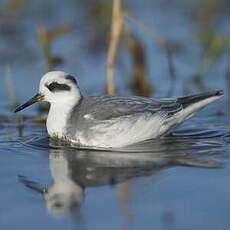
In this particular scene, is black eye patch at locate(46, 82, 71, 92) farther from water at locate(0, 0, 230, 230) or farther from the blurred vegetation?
the blurred vegetation

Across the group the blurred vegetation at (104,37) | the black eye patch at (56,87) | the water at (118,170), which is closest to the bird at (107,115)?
the black eye patch at (56,87)

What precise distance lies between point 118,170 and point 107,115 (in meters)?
1.05

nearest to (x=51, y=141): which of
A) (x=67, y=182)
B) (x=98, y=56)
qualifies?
(x=67, y=182)

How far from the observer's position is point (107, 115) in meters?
7.22

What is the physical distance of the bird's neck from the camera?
736 cm

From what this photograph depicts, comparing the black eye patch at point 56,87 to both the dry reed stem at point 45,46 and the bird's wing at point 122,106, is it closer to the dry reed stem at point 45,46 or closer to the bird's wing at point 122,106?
the bird's wing at point 122,106

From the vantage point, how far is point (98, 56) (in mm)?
11391

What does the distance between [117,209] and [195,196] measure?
2.23 ft

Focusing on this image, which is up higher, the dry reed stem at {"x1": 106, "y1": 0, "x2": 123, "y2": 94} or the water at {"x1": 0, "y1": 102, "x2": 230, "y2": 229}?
the dry reed stem at {"x1": 106, "y1": 0, "x2": 123, "y2": 94}

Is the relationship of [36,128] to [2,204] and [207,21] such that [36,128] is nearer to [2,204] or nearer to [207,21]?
[2,204]

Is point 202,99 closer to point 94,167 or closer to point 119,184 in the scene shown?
point 94,167

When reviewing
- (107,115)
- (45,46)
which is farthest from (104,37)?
(107,115)

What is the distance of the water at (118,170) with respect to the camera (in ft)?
16.9

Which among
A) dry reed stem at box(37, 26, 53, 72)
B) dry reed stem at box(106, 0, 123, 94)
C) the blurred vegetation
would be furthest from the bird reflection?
dry reed stem at box(37, 26, 53, 72)
